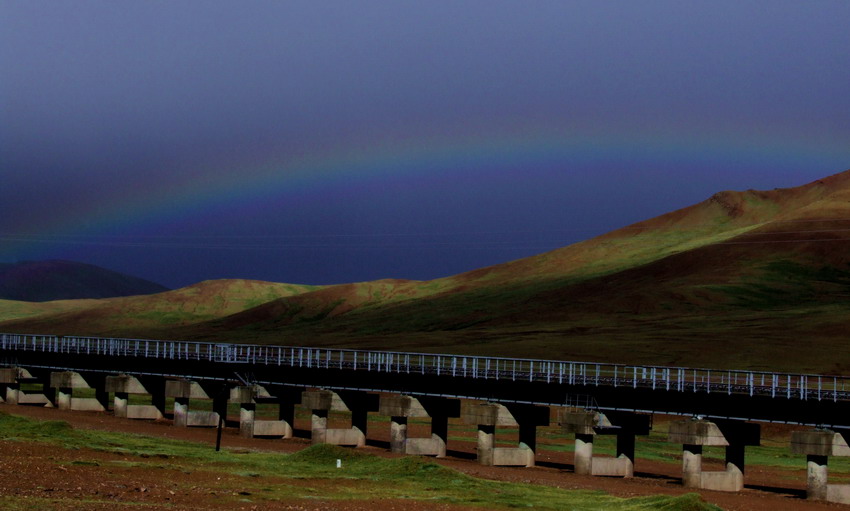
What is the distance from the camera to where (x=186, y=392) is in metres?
77.4

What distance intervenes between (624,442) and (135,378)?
4047cm

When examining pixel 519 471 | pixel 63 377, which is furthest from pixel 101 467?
pixel 63 377

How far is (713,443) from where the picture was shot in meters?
53.2

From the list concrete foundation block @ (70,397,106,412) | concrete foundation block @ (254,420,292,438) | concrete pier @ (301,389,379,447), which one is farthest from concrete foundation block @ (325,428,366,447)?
concrete foundation block @ (70,397,106,412)

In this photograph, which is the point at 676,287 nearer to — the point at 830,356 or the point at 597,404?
the point at 830,356

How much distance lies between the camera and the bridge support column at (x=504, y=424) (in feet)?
201

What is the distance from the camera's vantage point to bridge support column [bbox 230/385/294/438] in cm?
7375

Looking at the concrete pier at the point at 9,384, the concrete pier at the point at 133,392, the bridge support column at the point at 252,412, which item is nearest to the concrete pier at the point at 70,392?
the concrete pier at the point at 9,384

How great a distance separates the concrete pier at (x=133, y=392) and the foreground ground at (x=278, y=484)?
21680mm

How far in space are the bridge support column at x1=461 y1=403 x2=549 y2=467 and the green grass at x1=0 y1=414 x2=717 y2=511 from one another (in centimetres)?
1017

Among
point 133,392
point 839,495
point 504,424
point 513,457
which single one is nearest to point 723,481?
point 839,495

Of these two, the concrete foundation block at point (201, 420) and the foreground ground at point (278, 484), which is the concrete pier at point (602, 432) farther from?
the concrete foundation block at point (201, 420)

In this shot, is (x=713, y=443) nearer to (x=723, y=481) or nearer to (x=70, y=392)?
(x=723, y=481)

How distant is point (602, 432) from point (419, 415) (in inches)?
459
